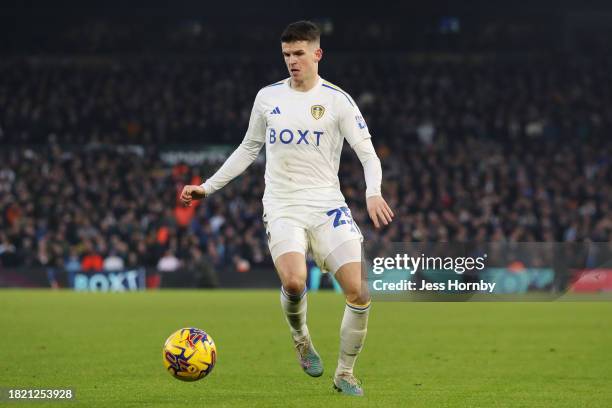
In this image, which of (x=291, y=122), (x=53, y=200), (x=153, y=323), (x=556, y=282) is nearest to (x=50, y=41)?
(x=53, y=200)

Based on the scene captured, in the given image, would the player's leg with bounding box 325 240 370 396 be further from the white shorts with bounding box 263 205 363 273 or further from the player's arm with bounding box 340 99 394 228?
the player's arm with bounding box 340 99 394 228

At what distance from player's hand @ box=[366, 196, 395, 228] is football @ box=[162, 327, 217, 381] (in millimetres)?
1596

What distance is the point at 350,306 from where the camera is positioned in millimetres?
8148

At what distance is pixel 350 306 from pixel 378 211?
34.2 inches

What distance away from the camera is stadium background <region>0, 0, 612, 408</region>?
10578mm

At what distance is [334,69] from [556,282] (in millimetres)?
17361

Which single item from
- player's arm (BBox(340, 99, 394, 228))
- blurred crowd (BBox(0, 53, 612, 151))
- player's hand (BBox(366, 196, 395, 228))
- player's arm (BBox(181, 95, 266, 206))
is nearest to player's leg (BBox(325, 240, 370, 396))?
player's arm (BBox(340, 99, 394, 228))

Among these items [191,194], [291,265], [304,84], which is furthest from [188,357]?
[304,84]

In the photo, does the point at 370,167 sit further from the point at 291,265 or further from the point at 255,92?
the point at 255,92

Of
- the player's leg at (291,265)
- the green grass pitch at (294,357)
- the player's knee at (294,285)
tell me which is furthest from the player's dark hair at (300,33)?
the green grass pitch at (294,357)

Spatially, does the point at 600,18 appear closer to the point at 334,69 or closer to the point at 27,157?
the point at 334,69

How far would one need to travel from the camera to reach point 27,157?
32.4m

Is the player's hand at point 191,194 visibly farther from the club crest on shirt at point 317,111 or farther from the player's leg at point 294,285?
the club crest on shirt at point 317,111

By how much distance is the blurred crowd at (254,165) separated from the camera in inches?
1098
